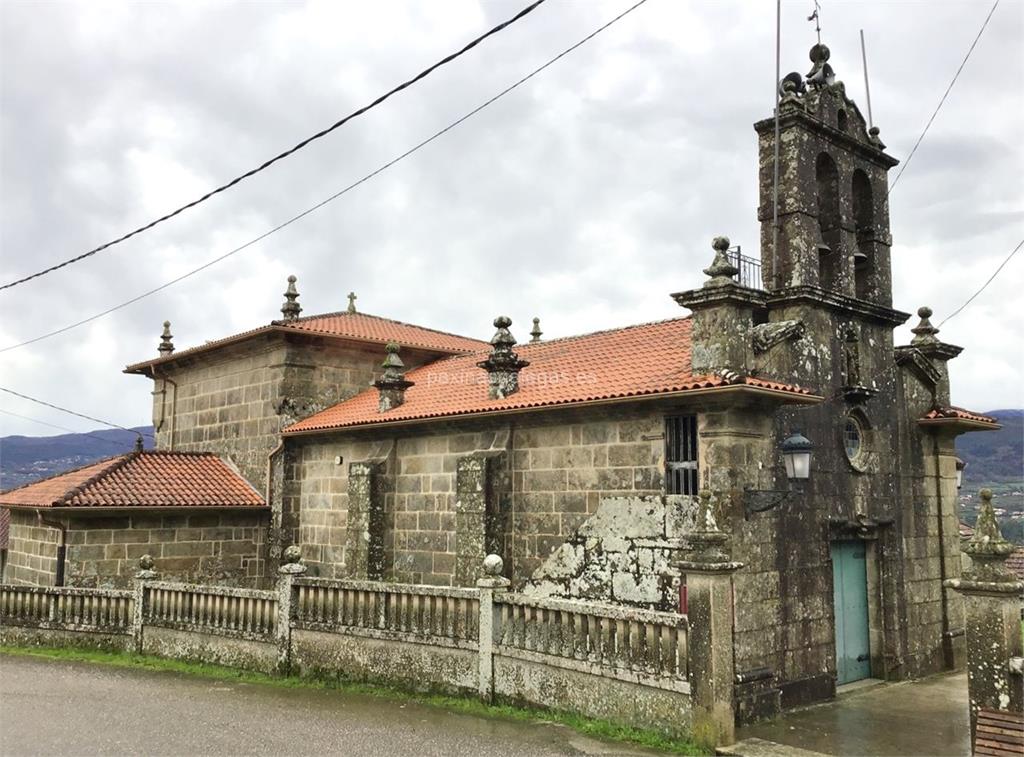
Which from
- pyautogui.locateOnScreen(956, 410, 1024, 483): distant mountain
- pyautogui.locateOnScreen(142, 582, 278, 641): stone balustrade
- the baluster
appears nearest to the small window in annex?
the baluster

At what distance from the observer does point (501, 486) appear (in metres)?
13.0

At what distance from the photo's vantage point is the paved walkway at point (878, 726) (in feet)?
28.0

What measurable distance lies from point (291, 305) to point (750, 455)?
1269 cm

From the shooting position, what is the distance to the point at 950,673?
13.2 m

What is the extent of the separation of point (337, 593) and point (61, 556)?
6630 mm

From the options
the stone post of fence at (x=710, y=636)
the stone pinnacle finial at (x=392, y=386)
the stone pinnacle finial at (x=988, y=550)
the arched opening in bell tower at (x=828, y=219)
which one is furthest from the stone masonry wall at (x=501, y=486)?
the stone pinnacle finial at (x=988, y=550)

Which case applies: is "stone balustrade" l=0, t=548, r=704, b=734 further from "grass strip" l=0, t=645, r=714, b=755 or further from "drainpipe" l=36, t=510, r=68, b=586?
"drainpipe" l=36, t=510, r=68, b=586

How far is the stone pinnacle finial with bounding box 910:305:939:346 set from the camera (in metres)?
14.2

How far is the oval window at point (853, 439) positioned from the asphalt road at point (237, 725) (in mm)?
6164

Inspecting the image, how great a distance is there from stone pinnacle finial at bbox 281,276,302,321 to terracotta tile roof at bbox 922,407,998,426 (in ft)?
44.3

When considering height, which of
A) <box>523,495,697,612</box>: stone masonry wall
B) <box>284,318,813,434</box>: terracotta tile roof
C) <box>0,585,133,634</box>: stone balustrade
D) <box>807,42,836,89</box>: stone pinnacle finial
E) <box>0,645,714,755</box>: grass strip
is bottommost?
<box>0,645,714,755</box>: grass strip

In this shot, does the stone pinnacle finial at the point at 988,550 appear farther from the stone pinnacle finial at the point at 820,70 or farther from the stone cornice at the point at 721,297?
the stone pinnacle finial at the point at 820,70

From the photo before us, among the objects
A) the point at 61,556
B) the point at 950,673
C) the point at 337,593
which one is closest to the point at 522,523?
the point at 337,593

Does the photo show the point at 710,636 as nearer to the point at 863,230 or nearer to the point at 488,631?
the point at 488,631
